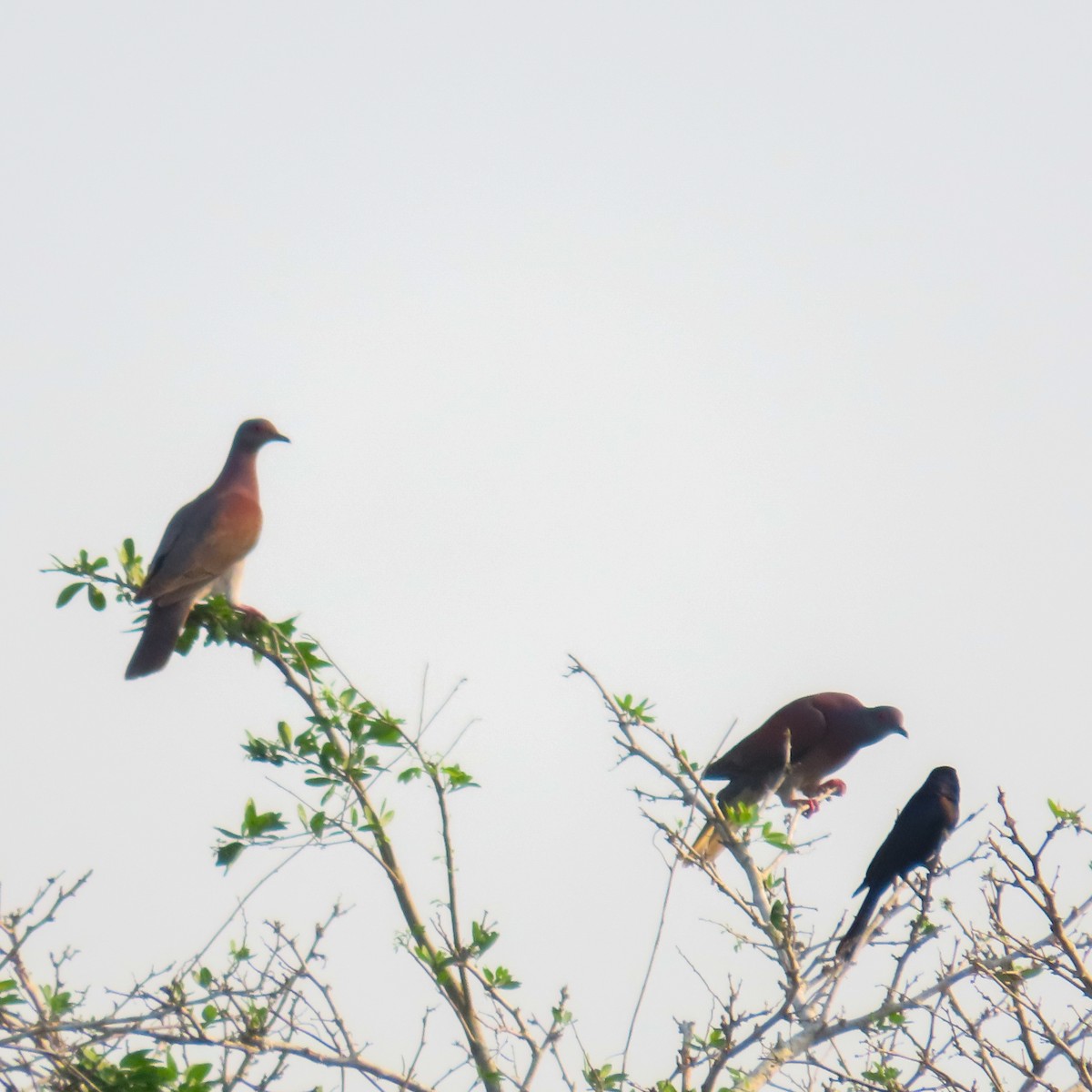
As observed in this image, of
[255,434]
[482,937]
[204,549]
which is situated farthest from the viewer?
[255,434]

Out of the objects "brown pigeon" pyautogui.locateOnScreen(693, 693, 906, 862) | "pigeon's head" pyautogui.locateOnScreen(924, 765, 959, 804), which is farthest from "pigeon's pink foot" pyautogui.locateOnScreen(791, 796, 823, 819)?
"pigeon's head" pyautogui.locateOnScreen(924, 765, 959, 804)

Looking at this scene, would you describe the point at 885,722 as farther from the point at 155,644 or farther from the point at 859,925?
the point at 155,644

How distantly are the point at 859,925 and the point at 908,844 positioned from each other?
41 cm

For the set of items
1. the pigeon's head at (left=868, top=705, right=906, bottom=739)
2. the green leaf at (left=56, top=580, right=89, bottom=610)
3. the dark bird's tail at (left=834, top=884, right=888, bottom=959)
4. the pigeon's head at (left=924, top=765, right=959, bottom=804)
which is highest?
the pigeon's head at (left=868, top=705, right=906, bottom=739)

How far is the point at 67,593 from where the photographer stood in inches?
203

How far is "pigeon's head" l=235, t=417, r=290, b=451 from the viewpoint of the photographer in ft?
24.8

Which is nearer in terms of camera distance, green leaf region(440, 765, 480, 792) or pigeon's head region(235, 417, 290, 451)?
green leaf region(440, 765, 480, 792)

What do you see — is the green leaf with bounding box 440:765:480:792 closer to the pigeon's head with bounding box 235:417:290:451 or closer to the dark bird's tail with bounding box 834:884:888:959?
the dark bird's tail with bounding box 834:884:888:959

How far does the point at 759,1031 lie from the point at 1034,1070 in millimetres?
976

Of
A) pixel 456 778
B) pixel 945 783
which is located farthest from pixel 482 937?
pixel 945 783

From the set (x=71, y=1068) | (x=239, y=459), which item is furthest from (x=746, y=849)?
(x=239, y=459)

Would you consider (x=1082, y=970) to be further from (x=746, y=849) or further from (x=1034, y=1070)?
(x=746, y=849)

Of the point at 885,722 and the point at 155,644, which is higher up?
the point at 885,722

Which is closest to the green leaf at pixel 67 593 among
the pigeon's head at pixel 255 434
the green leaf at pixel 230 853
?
the green leaf at pixel 230 853
